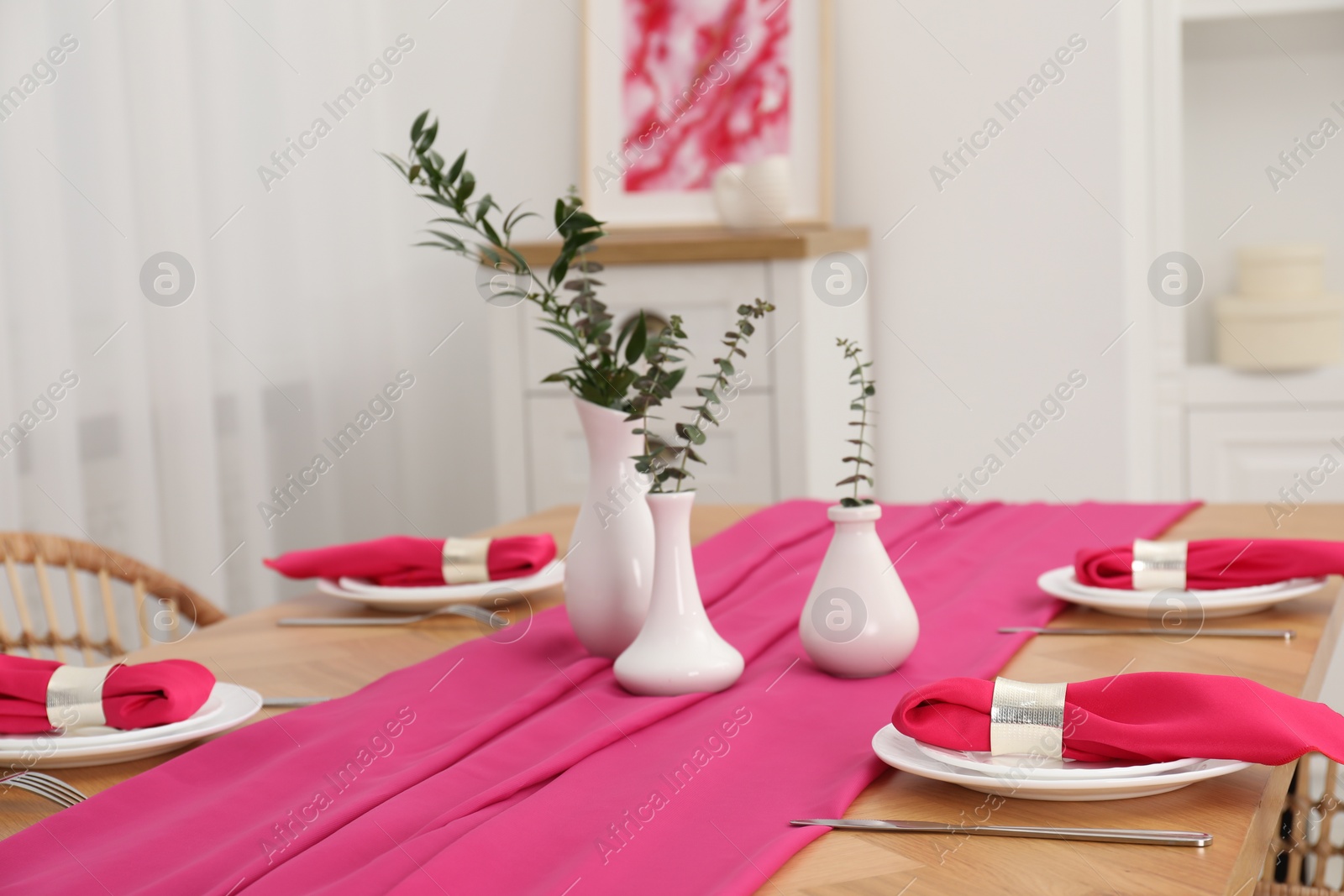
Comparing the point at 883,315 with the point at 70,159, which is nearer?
the point at 70,159

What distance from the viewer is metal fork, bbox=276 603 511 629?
1.17 meters

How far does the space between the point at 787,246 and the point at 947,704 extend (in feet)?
6.05

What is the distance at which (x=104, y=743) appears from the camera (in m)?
0.82

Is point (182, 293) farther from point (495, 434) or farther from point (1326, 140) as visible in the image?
point (1326, 140)

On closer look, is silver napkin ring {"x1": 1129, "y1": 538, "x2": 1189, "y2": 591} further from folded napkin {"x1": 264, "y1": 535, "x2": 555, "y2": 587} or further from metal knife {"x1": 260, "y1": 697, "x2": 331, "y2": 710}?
metal knife {"x1": 260, "y1": 697, "x2": 331, "y2": 710}

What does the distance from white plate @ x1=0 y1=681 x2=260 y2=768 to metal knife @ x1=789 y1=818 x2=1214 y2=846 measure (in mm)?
411

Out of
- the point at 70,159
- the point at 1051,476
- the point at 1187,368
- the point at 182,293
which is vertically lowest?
the point at 1051,476

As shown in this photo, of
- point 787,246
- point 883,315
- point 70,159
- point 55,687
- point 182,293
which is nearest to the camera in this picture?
point 55,687

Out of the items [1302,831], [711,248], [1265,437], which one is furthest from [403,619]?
[1265,437]

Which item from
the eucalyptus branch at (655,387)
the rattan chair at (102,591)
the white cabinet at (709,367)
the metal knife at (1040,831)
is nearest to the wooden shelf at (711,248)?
the white cabinet at (709,367)

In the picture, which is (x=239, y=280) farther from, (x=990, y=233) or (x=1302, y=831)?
(x=1302, y=831)

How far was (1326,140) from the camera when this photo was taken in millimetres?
2996

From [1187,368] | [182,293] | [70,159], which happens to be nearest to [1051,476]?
[1187,368]

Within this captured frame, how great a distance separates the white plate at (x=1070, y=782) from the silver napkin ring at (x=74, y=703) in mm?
529
